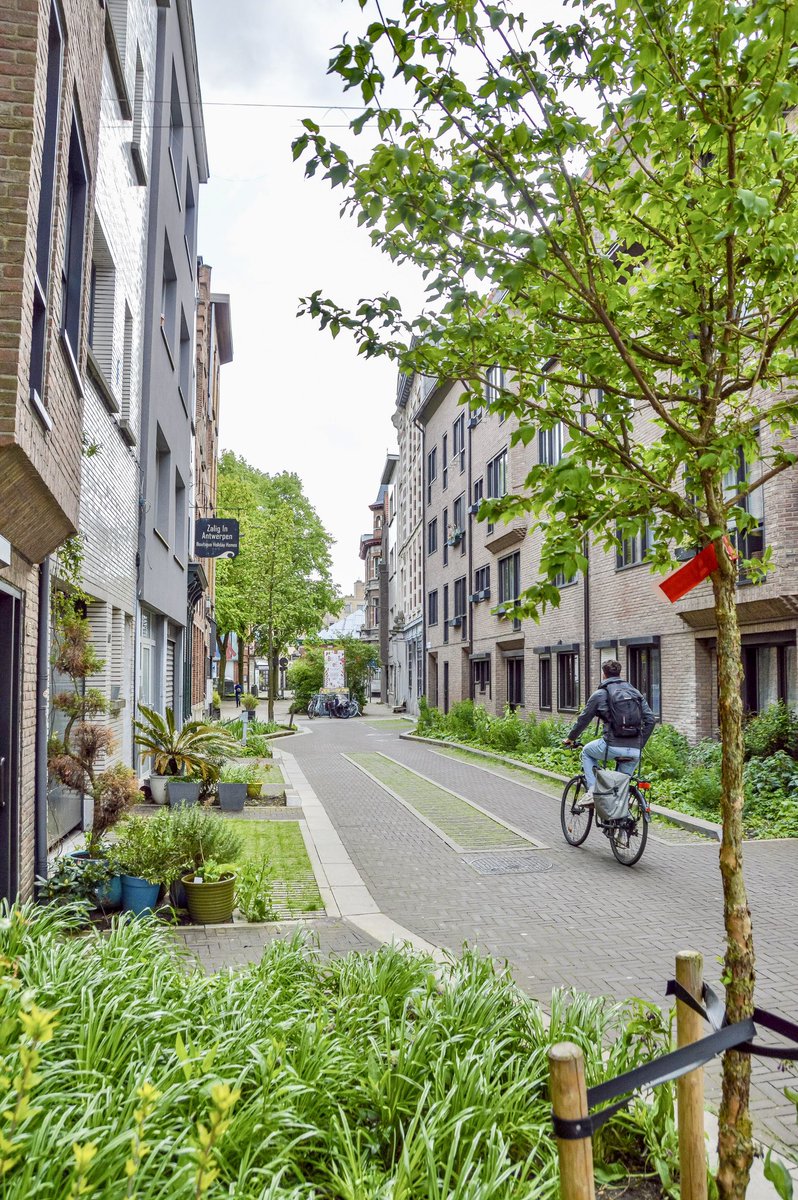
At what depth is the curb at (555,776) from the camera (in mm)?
11000

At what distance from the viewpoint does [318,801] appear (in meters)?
14.0

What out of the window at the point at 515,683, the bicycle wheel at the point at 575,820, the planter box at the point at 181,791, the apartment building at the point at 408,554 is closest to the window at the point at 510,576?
the window at the point at 515,683

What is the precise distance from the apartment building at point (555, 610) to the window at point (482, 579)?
48 mm

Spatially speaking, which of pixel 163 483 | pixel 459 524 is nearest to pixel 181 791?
pixel 163 483

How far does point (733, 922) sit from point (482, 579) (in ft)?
96.6

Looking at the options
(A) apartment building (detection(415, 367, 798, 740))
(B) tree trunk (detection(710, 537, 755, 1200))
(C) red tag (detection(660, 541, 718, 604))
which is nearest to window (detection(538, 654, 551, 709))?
(A) apartment building (detection(415, 367, 798, 740))

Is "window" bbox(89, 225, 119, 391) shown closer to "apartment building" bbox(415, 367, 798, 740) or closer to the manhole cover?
"apartment building" bbox(415, 367, 798, 740)

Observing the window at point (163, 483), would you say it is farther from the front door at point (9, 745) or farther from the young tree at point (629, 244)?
the young tree at point (629, 244)

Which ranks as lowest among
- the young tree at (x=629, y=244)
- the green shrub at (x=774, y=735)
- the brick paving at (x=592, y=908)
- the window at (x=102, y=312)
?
the brick paving at (x=592, y=908)

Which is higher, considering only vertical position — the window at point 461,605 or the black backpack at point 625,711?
the window at point 461,605

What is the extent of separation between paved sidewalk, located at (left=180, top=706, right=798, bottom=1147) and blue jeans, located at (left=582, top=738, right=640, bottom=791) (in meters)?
0.95

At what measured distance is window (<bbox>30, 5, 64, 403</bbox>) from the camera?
17.7 ft

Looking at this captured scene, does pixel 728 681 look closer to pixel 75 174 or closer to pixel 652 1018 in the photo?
pixel 652 1018

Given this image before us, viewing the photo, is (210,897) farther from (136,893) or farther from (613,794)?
(613,794)
